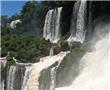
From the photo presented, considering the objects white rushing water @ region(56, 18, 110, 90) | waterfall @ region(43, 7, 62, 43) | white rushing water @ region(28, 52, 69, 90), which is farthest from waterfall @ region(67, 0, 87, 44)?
white rushing water @ region(28, 52, 69, 90)

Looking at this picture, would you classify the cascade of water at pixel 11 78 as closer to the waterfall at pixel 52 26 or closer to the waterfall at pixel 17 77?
the waterfall at pixel 17 77

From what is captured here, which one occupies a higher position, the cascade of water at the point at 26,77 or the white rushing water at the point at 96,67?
the white rushing water at the point at 96,67

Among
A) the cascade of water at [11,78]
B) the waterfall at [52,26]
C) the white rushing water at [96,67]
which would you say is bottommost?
the cascade of water at [11,78]

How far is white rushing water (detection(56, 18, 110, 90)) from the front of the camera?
21.1m

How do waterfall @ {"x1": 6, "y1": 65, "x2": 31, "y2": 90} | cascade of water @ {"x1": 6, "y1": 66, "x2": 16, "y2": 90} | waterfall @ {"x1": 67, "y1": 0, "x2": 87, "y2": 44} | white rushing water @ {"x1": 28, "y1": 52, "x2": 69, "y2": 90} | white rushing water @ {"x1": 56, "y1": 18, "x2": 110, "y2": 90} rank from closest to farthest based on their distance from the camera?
white rushing water @ {"x1": 56, "y1": 18, "x2": 110, "y2": 90} < white rushing water @ {"x1": 28, "y1": 52, "x2": 69, "y2": 90} < waterfall @ {"x1": 6, "y1": 65, "x2": 31, "y2": 90} < cascade of water @ {"x1": 6, "y1": 66, "x2": 16, "y2": 90} < waterfall @ {"x1": 67, "y1": 0, "x2": 87, "y2": 44}

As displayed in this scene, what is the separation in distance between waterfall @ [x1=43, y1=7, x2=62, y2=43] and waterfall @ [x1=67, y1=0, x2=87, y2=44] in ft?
5.43

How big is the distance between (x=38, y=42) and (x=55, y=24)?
2.41m

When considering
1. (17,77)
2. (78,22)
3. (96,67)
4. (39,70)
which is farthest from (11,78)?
(78,22)

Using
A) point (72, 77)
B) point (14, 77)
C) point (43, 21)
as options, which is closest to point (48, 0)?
point (43, 21)

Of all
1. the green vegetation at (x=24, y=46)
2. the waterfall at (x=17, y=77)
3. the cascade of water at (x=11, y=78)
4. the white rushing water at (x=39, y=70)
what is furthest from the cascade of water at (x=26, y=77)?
A: the green vegetation at (x=24, y=46)

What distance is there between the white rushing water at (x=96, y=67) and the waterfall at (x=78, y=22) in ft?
11.7

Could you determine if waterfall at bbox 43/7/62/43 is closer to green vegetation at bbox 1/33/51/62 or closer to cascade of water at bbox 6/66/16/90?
green vegetation at bbox 1/33/51/62

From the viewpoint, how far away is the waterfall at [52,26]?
34284 mm

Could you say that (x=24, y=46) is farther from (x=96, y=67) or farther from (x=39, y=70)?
(x=96, y=67)
